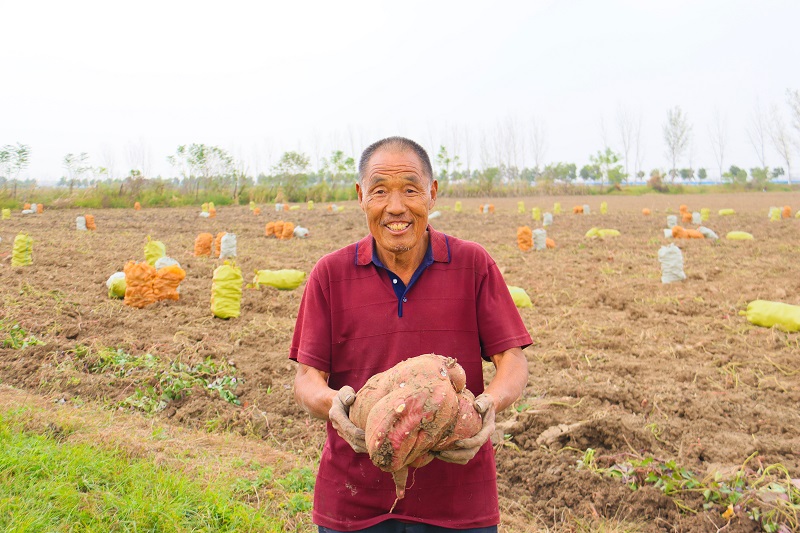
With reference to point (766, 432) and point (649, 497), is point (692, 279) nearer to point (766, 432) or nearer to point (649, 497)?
point (766, 432)

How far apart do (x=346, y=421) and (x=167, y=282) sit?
6.35m

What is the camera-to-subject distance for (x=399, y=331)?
71.8 inches

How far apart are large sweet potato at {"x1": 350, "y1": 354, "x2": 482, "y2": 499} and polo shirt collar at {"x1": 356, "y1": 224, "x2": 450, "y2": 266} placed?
345mm

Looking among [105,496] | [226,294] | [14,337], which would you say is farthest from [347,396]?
[226,294]

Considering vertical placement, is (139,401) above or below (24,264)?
below

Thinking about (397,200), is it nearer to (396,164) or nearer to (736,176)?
(396,164)

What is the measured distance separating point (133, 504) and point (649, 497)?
2.59 metres

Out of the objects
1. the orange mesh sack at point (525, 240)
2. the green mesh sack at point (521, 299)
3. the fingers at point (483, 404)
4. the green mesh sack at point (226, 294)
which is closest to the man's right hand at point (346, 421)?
the fingers at point (483, 404)

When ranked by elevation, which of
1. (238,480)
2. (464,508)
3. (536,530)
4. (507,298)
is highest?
(507,298)

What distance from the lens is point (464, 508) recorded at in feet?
5.74

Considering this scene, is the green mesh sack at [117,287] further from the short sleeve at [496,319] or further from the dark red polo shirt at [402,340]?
the short sleeve at [496,319]

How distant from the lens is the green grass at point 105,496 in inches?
110

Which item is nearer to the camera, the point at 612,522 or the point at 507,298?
the point at 507,298

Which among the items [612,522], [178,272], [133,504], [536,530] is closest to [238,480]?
[133,504]
